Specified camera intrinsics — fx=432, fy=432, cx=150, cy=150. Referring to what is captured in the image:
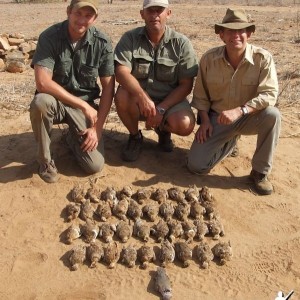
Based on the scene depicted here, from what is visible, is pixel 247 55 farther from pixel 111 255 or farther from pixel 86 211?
pixel 111 255

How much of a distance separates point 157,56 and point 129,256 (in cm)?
247

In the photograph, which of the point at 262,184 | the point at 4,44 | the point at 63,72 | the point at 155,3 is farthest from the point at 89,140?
the point at 4,44

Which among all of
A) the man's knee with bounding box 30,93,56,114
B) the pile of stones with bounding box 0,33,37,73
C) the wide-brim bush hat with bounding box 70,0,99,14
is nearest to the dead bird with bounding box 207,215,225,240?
the man's knee with bounding box 30,93,56,114

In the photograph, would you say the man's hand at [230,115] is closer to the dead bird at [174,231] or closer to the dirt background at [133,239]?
the dirt background at [133,239]

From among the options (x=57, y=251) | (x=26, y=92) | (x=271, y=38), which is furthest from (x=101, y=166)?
(x=271, y=38)

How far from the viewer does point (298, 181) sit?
5.34 m

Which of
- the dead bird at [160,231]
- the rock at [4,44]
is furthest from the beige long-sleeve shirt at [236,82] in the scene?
the rock at [4,44]

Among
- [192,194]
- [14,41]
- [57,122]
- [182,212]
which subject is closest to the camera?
[182,212]

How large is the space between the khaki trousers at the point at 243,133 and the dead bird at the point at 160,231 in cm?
108

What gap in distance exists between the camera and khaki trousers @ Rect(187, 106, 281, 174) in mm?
4867

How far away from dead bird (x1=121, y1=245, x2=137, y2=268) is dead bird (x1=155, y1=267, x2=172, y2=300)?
261 millimetres

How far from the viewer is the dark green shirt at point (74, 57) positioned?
482 centimetres

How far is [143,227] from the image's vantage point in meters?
4.34

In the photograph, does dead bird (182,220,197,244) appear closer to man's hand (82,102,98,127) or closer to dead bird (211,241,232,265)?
dead bird (211,241,232,265)
